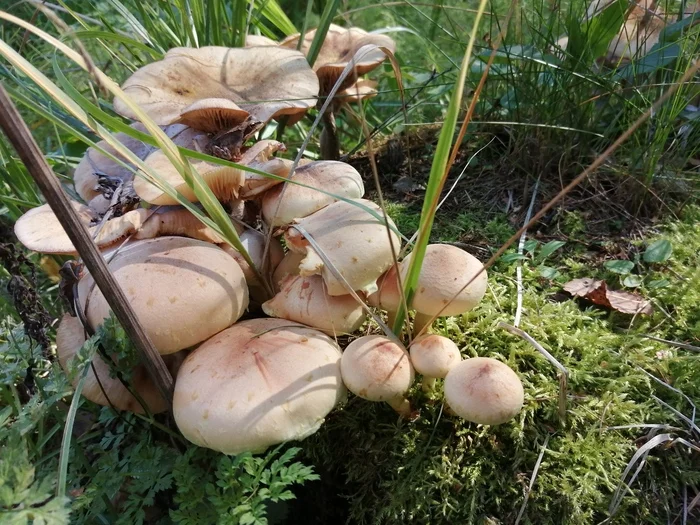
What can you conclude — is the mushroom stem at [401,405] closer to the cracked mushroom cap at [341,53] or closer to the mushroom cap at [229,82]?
the mushroom cap at [229,82]

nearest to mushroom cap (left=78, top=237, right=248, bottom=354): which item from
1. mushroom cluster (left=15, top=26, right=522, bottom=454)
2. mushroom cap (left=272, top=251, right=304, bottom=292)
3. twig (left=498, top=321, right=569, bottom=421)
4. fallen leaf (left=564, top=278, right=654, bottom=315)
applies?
mushroom cluster (left=15, top=26, right=522, bottom=454)

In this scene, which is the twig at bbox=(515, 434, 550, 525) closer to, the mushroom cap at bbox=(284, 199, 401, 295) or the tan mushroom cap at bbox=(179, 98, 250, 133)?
the mushroom cap at bbox=(284, 199, 401, 295)

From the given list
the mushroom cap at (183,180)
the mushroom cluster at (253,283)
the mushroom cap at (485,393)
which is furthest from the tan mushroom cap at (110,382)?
the mushroom cap at (485,393)

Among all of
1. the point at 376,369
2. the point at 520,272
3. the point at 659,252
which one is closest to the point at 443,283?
the point at 376,369

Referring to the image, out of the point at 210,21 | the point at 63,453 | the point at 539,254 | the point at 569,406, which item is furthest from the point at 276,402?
the point at 210,21

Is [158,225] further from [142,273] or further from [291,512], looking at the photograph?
[291,512]

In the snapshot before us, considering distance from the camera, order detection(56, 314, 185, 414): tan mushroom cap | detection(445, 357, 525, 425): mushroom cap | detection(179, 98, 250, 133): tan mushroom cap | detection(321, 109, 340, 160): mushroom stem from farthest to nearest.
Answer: detection(321, 109, 340, 160): mushroom stem → detection(179, 98, 250, 133): tan mushroom cap → detection(56, 314, 185, 414): tan mushroom cap → detection(445, 357, 525, 425): mushroom cap
